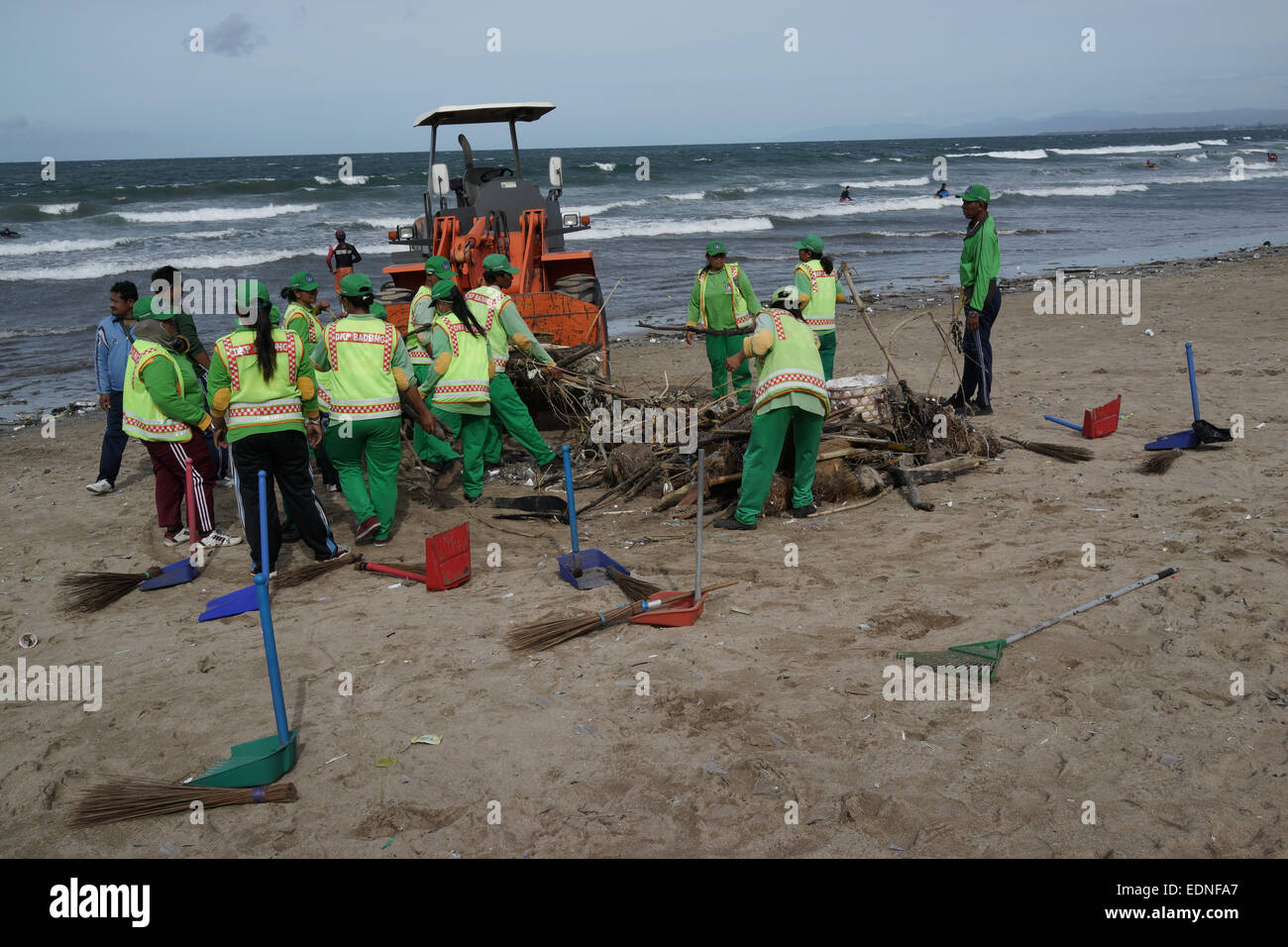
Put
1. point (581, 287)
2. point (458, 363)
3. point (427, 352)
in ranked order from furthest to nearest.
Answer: point (581, 287), point (427, 352), point (458, 363)

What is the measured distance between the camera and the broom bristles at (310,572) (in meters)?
5.77

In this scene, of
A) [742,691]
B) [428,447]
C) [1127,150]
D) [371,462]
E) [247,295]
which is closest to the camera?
[742,691]

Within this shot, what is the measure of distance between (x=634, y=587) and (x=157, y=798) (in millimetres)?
2505

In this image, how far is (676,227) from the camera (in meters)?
30.3

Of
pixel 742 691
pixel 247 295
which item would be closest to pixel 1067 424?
pixel 742 691

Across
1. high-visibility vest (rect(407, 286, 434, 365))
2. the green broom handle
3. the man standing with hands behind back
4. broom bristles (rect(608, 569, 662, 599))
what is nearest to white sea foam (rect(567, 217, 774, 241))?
the man standing with hands behind back

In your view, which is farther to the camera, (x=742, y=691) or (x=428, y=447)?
(x=428, y=447)

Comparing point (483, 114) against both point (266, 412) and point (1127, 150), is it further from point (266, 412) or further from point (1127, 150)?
point (1127, 150)

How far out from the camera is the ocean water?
1777 cm

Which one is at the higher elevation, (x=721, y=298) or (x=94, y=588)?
(x=721, y=298)

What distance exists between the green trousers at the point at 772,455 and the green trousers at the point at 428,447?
8.09 ft

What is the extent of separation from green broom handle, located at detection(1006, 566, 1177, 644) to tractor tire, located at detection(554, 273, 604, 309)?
18.8ft

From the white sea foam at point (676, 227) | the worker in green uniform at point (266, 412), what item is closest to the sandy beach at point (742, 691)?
the worker in green uniform at point (266, 412)

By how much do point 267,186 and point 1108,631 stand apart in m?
41.9
